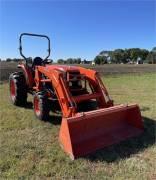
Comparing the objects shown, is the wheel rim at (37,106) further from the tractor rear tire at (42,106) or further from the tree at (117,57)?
the tree at (117,57)

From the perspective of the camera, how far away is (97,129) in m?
4.96

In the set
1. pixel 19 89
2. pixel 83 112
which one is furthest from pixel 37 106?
pixel 83 112

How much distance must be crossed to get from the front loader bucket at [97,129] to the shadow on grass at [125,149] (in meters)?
0.10

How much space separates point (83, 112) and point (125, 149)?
3.00ft

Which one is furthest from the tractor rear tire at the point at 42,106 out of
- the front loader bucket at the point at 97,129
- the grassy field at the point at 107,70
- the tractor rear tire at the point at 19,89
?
the grassy field at the point at 107,70

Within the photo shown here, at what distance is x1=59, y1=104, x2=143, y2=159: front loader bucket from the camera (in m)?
4.45

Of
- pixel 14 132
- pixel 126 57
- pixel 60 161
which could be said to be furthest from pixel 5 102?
pixel 126 57

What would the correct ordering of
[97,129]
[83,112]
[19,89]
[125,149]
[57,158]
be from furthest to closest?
[19,89], [97,129], [83,112], [125,149], [57,158]

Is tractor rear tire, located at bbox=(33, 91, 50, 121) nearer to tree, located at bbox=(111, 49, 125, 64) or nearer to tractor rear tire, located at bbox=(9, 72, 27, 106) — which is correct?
tractor rear tire, located at bbox=(9, 72, 27, 106)

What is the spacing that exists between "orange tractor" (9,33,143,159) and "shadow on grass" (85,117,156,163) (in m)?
0.11

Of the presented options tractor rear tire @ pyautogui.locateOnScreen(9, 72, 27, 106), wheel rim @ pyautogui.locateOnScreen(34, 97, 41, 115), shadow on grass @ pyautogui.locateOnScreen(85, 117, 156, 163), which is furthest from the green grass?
tractor rear tire @ pyautogui.locateOnScreen(9, 72, 27, 106)

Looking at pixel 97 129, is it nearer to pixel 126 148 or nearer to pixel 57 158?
pixel 126 148

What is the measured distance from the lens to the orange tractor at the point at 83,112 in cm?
455

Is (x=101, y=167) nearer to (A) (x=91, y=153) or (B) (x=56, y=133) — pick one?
(A) (x=91, y=153)
